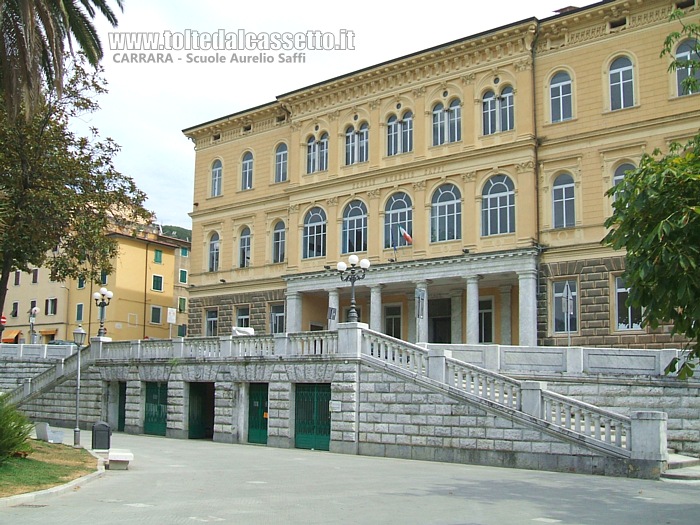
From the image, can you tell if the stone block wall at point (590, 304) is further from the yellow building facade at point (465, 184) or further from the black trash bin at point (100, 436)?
the black trash bin at point (100, 436)

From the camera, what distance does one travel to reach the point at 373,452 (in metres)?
24.3

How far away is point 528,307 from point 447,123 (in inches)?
367

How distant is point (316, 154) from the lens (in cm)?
4172

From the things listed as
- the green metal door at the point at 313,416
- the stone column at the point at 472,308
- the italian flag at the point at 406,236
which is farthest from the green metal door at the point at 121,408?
the stone column at the point at 472,308

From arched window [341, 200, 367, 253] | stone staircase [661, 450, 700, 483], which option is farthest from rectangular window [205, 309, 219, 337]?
stone staircase [661, 450, 700, 483]

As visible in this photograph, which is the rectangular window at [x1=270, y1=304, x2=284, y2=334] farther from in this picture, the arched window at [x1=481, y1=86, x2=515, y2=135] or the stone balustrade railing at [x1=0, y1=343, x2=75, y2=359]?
the arched window at [x1=481, y1=86, x2=515, y2=135]

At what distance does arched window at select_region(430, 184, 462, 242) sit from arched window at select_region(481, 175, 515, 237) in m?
1.20

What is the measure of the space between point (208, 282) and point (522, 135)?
20.4 m

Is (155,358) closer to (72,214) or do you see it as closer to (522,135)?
(72,214)

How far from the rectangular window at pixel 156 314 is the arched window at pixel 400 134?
30.1 metres

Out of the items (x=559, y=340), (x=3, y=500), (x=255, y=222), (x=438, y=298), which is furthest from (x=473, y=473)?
(x=255, y=222)

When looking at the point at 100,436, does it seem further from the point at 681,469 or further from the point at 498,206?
the point at 498,206

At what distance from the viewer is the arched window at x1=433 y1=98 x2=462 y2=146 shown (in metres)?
36.3

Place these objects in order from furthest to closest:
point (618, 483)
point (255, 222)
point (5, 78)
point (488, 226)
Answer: point (255, 222)
point (488, 226)
point (5, 78)
point (618, 483)
